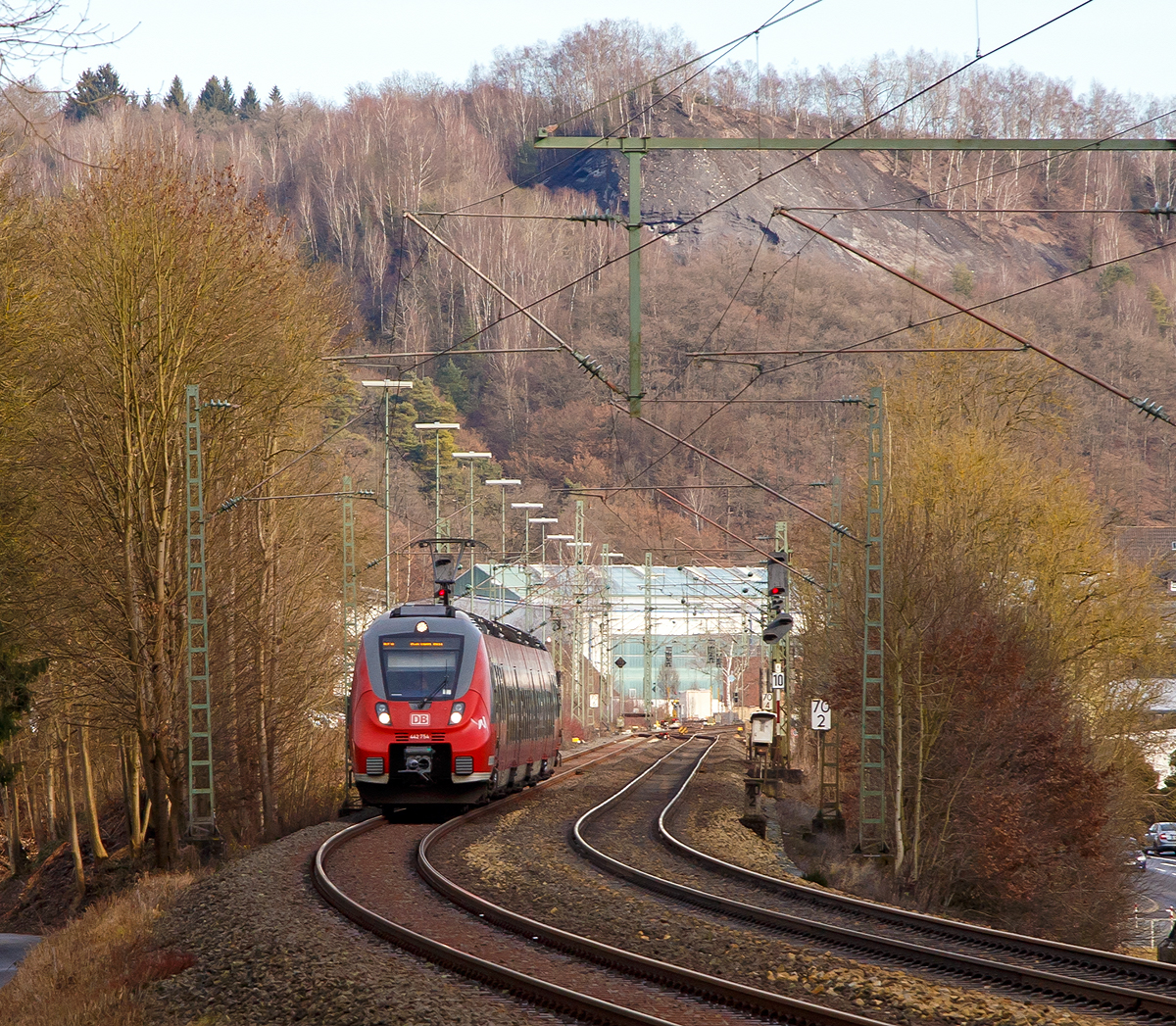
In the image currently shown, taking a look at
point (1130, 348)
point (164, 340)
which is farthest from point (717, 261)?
point (164, 340)

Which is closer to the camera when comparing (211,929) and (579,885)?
(211,929)

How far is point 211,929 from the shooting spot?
47.6 feet

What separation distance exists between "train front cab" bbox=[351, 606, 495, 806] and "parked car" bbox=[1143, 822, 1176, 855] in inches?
1706

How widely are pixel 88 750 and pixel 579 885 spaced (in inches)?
967

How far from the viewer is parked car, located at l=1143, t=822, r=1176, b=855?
59.3 meters

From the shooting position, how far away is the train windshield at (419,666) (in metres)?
23.8

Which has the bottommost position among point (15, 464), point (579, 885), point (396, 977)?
point (579, 885)

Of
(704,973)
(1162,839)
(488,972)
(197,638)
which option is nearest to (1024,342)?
(704,973)

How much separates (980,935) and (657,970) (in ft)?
13.9

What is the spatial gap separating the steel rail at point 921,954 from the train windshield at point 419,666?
5.83m

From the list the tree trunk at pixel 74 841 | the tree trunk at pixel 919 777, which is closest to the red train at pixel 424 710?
the tree trunk at pixel 919 777

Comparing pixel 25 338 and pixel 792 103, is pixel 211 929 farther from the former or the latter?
pixel 792 103

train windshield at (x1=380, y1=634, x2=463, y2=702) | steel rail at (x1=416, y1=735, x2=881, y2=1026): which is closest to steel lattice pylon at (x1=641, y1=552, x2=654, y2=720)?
train windshield at (x1=380, y1=634, x2=463, y2=702)

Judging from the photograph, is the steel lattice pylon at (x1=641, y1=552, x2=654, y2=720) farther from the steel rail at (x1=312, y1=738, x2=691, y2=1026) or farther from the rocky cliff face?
the rocky cliff face
